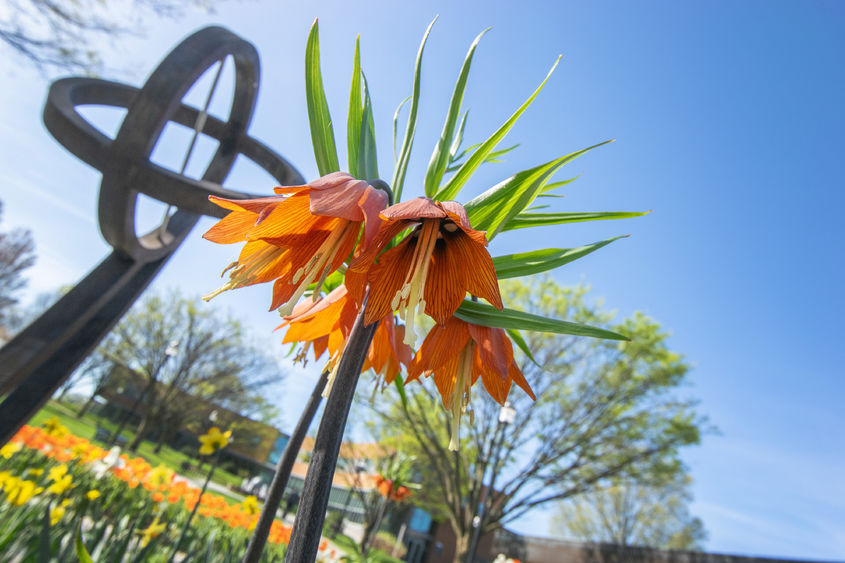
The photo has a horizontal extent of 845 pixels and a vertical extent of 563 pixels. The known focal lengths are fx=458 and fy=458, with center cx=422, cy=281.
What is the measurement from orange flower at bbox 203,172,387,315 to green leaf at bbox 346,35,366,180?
0.22 metres

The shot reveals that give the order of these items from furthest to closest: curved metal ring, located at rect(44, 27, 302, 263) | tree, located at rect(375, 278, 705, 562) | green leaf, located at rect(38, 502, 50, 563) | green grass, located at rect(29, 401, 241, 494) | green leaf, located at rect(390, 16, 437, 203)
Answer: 1. green grass, located at rect(29, 401, 241, 494)
2. tree, located at rect(375, 278, 705, 562)
3. curved metal ring, located at rect(44, 27, 302, 263)
4. green leaf, located at rect(38, 502, 50, 563)
5. green leaf, located at rect(390, 16, 437, 203)

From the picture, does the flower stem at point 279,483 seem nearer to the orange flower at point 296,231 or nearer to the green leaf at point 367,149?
the orange flower at point 296,231

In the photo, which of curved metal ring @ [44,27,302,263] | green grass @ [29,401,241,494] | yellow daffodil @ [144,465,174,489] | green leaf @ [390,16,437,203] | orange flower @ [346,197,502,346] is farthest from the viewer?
green grass @ [29,401,241,494]

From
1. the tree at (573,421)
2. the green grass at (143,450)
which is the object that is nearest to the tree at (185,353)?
the green grass at (143,450)

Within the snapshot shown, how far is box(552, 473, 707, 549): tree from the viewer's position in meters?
21.3

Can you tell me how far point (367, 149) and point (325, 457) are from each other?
65 cm

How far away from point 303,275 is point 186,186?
2230 millimetres

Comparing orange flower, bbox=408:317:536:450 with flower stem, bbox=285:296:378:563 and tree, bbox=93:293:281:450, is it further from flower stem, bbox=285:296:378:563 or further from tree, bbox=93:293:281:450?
tree, bbox=93:293:281:450

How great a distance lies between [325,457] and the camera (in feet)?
1.93

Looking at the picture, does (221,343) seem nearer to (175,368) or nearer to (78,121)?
(175,368)

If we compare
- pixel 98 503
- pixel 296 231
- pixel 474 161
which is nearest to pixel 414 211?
pixel 296 231

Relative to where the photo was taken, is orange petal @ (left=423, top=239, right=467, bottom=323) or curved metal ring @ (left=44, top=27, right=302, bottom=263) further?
curved metal ring @ (left=44, top=27, right=302, bottom=263)

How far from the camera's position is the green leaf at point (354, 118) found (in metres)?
0.95

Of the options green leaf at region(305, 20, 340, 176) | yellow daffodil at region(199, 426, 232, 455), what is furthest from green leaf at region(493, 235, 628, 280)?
yellow daffodil at region(199, 426, 232, 455)
